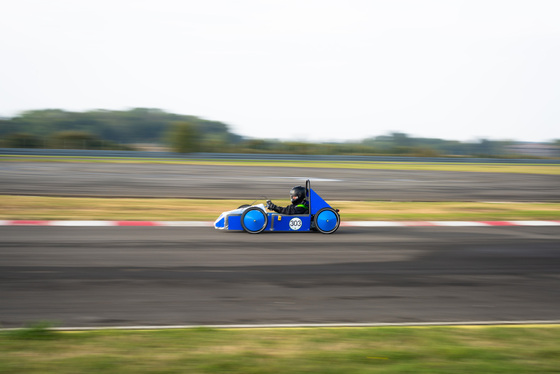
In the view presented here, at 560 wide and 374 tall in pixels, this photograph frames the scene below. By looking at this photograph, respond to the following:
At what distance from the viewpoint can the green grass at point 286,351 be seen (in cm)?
390

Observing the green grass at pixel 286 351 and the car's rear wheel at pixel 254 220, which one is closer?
the green grass at pixel 286 351

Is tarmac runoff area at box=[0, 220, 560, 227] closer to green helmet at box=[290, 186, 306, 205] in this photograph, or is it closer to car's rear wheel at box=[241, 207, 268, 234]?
car's rear wheel at box=[241, 207, 268, 234]

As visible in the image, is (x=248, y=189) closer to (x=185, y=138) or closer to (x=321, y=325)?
(x=321, y=325)

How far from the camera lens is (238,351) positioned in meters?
4.24

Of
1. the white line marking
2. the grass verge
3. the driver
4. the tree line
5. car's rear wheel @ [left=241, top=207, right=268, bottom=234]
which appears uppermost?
the tree line

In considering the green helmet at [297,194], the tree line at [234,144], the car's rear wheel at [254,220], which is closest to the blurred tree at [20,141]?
the tree line at [234,144]

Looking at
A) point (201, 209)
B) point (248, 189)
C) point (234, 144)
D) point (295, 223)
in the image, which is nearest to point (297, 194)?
point (295, 223)

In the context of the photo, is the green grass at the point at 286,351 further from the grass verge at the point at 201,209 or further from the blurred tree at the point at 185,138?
the blurred tree at the point at 185,138

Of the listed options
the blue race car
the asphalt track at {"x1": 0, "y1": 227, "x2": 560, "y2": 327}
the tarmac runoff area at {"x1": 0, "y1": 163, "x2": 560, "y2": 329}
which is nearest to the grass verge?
the tarmac runoff area at {"x1": 0, "y1": 163, "x2": 560, "y2": 329}

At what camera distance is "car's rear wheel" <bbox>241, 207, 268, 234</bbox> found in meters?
10.0

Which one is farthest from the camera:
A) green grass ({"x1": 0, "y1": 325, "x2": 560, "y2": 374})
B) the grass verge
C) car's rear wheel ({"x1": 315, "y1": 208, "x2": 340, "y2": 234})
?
the grass verge

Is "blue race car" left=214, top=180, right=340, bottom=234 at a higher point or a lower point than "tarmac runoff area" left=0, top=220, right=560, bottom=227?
higher

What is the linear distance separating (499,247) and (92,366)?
766 cm

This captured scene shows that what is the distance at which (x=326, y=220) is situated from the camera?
33.9 ft
